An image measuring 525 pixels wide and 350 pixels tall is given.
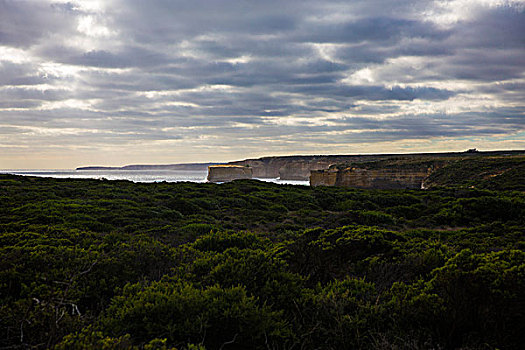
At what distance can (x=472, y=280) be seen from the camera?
15.0ft

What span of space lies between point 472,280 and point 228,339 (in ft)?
10.9

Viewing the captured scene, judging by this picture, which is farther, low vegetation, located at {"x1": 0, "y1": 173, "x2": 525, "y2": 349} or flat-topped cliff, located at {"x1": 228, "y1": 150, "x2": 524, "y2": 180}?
flat-topped cliff, located at {"x1": 228, "y1": 150, "x2": 524, "y2": 180}

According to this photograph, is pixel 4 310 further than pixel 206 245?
No

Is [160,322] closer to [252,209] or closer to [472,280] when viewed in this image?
[472,280]

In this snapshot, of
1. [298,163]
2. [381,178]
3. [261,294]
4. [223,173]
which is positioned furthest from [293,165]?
[261,294]

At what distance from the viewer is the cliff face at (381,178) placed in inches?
2019

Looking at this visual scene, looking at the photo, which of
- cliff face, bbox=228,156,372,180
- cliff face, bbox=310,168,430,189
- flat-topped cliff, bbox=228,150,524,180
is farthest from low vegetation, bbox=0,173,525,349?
cliff face, bbox=228,156,372,180

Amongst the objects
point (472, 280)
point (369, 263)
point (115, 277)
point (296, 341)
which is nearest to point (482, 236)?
point (369, 263)

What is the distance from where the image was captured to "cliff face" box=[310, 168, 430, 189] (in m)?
51.3

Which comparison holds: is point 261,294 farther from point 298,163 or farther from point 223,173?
point 298,163

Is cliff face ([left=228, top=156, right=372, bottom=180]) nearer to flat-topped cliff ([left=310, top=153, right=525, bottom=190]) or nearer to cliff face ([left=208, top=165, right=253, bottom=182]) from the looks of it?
cliff face ([left=208, top=165, right=253, bottom=182])

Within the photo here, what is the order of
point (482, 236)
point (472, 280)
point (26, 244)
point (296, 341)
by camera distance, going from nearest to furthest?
point (296, 341) < point (472, 280) < point (26, 244) < point (482, 236)

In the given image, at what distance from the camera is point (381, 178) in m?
53.6

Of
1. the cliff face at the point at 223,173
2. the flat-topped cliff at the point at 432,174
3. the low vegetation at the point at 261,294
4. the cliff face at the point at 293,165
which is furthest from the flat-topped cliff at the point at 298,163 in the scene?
the low vegetation at the point at 261,294
